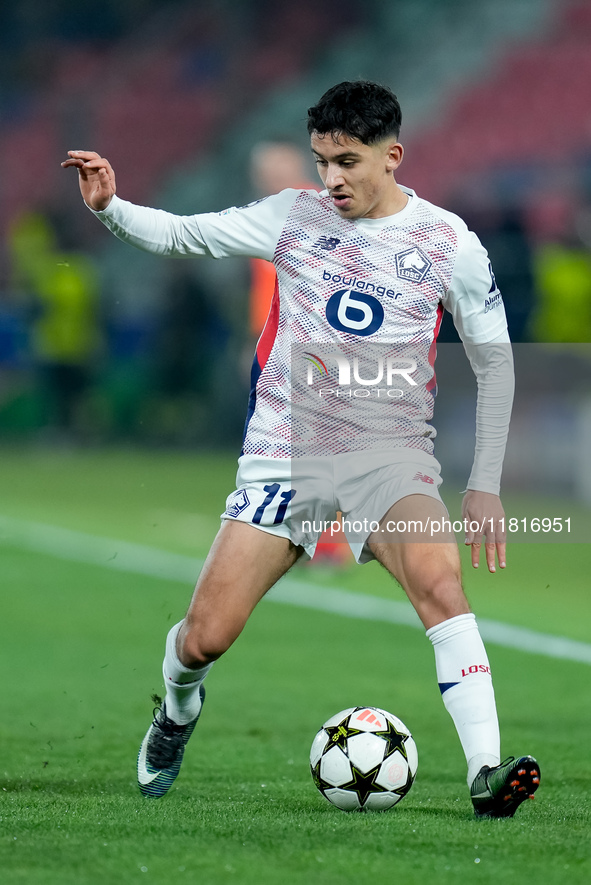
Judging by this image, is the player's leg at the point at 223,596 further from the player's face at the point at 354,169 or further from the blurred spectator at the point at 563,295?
the blurred spectator at the point at 563,295

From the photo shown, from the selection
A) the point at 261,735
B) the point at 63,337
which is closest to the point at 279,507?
the point at 261,735

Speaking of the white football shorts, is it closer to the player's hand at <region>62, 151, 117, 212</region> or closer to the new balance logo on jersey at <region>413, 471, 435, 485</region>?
the new balance logo on jersey at <region>413, 471, 435, 485</region>

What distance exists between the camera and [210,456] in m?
17.9

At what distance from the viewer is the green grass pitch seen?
329 centimetres

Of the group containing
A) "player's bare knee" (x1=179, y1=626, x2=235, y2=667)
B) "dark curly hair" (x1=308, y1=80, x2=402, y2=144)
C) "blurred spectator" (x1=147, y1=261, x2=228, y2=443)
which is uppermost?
"dark curly hair" (x1=308, y1=80, x2=402, y2=144)

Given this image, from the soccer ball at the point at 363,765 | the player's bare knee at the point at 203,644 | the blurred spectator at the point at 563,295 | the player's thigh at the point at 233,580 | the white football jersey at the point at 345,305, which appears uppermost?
the white football jersey at the point at 345,305

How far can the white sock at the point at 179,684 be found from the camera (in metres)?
4.29

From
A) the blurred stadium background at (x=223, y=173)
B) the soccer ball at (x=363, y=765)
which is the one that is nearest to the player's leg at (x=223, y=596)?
the soccer ball at (x=363, y=765)

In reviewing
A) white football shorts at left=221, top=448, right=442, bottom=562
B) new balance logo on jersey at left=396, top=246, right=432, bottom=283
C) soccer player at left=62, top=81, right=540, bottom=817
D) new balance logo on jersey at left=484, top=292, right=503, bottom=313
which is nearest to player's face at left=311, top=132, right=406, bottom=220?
soccer player at left=62, top=81, right=540, bottom=817

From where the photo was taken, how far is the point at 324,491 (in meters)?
4.16

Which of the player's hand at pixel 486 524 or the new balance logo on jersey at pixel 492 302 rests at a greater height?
the new balance logo on jersey at pixel 492 302

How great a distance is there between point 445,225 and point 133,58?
24.7 m

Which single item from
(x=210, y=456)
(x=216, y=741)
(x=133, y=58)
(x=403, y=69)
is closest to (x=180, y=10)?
(x=133, y=58)

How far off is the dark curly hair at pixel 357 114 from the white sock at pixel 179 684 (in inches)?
59.6
